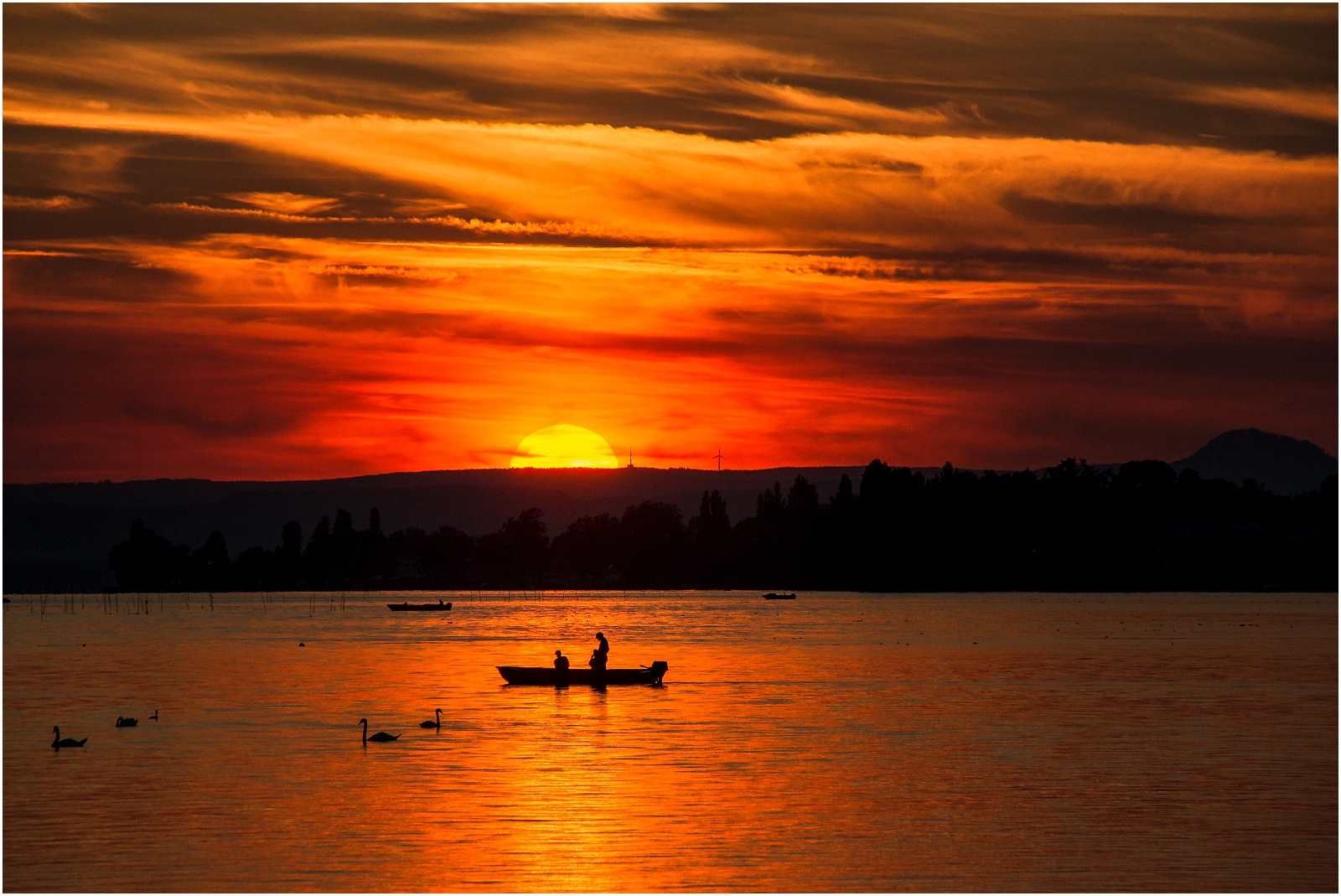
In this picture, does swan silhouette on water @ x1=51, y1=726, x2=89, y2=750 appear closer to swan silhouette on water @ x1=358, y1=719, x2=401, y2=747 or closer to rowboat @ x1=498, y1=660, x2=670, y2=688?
swan silhouette on water @ x1=358, y1=719, x2=401, y2=747

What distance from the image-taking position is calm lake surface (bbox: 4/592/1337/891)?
3225 cm

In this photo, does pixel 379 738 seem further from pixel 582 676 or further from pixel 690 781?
pixel 582 676

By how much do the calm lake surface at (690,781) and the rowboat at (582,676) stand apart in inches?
Result: 28.7

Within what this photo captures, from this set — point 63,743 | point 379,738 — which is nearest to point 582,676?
point 379,738

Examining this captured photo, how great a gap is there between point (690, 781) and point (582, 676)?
3317 centimetres

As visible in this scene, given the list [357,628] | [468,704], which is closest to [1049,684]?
[468,704]

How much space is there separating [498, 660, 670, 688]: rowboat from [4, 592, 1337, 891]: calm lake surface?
0.73 meters

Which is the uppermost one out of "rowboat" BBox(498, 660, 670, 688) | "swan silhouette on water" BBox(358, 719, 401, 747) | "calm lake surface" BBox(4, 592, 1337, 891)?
"rowboat" BBox(498, 660, 670, 688)

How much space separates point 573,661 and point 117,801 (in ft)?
221

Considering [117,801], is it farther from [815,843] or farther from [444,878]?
[815,843]

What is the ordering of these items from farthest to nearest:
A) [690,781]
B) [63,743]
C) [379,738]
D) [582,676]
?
[582,676]
[379,738]
[63,743]
[690,781]

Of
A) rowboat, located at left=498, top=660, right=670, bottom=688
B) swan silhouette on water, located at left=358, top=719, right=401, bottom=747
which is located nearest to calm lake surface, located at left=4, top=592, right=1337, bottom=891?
rowboat, located at left=498, top=660, right=670, bottom=688

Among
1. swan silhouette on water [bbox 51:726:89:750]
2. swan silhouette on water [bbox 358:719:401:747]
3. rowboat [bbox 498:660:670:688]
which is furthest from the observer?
rowboat [bbox 498:660:670:688]

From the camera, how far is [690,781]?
142 feet
